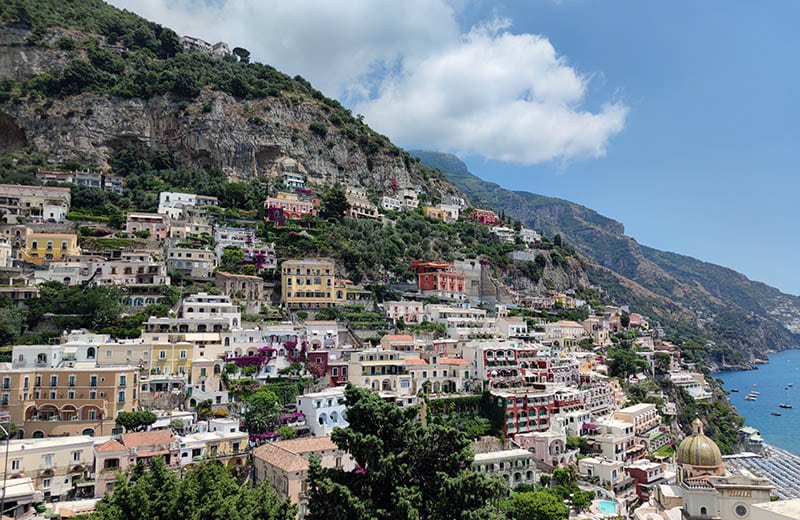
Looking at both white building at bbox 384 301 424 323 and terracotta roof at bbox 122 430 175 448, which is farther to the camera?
white building at bbox 384 301 424 323

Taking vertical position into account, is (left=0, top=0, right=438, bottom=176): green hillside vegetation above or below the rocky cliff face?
above

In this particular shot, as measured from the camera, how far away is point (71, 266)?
4691 cm

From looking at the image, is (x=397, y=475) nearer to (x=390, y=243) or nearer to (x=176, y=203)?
(x=390, y=243)

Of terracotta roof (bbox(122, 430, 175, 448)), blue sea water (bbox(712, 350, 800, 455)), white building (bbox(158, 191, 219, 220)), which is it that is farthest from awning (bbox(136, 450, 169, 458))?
blue sea water (bbox(712, 350, 800, 455))

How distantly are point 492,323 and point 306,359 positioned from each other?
25171 mm

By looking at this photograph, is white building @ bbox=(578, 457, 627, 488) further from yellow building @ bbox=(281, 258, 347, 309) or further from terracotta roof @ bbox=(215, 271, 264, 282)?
terracotta roof @ bbox=(215, 271, 264, 282)

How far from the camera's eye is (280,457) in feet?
97.3

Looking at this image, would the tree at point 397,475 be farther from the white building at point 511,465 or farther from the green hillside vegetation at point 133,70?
the green hillside vegetation at point 133,70

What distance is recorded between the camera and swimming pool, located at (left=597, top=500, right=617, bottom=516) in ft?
115

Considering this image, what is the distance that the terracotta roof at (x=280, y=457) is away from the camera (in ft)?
93.5

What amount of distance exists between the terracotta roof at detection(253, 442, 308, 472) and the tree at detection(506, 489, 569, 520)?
39.3 ft

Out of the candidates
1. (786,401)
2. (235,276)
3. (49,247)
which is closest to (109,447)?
(235,276)

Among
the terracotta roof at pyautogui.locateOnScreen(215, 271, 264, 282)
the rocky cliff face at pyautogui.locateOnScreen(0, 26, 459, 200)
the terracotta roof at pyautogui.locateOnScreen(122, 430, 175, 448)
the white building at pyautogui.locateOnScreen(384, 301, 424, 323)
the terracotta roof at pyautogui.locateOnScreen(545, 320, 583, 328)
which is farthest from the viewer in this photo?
the rocky cliff face at pyautogui.locateOnScreen(0, 26, 459, 200)

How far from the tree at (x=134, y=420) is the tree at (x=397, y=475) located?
17202mm
